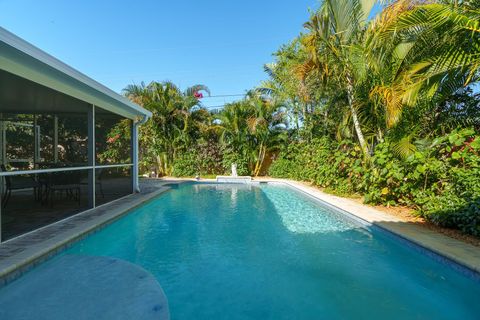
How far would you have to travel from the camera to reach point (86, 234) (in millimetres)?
4703

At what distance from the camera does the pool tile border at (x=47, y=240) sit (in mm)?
3242

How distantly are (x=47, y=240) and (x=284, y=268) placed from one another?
350 cm

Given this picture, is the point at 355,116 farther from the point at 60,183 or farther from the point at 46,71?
the point at 60,183

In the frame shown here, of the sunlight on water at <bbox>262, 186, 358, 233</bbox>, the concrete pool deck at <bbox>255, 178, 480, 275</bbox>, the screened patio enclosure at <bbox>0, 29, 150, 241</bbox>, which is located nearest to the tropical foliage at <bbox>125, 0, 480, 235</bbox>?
the concrete pool deck at <bbox>255, 178, 480, 275</bbox>

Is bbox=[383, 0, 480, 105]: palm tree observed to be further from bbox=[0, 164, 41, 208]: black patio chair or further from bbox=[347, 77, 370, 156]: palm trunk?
bbox=[0, 164, 41, 208]: black patio chair

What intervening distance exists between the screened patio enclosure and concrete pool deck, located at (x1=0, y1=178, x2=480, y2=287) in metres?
0.39

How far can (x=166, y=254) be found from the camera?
14.3 ft

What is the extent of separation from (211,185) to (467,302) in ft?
36.2

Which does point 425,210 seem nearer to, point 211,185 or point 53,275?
point 53,275

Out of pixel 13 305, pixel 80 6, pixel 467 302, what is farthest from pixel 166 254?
pixel 80 6

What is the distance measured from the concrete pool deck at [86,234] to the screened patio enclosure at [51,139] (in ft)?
1.28

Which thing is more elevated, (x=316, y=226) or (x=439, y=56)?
(x=439, y=56)

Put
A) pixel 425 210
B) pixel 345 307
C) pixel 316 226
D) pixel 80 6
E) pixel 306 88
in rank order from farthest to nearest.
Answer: pixel 80 6
pixel 306 88
pixel 316 226
pixel 425 210
pixel 345 307

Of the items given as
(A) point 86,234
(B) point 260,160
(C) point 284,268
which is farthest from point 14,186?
(B) point 260,160
